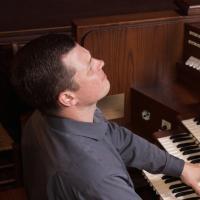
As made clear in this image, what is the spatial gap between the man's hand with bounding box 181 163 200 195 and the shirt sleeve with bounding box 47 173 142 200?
40cm

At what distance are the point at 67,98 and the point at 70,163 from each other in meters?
0.20

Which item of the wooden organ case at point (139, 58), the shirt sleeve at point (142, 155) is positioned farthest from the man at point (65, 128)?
the wooden organ case at point (139, 58)

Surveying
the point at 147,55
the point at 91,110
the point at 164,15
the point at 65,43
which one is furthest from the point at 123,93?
the point at 65,43

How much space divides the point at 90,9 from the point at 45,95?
3.90 ft

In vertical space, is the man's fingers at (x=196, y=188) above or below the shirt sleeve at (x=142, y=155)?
below

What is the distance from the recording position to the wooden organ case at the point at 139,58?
1.80m

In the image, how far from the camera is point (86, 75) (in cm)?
121

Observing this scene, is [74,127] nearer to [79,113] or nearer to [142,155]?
[79,113]

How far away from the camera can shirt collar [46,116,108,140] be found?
1.16 m

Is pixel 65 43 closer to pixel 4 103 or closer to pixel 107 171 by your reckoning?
pixel 107 171

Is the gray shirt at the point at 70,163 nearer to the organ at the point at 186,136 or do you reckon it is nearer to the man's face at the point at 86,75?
the man's face at the point at 86,75

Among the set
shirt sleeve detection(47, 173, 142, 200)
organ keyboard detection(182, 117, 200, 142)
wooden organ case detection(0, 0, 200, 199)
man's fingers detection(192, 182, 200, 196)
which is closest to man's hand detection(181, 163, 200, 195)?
man's fingers detection(192, 182, 200, 196)

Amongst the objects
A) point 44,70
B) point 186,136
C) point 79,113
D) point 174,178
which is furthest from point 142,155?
point 44,70

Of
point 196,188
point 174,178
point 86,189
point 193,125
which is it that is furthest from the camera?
point 193,125
